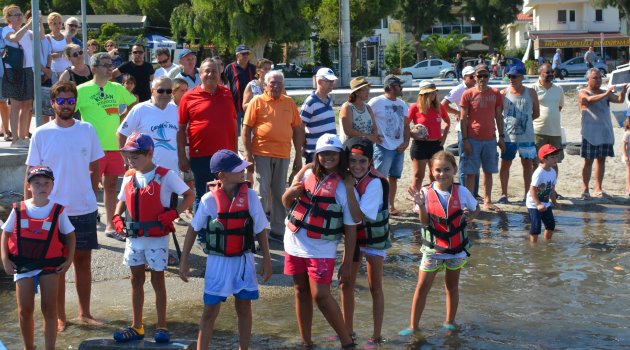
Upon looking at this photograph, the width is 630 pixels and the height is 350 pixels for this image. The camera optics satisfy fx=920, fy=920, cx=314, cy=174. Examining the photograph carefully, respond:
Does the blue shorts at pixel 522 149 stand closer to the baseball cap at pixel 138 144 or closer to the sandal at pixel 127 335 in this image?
the baseball cap at pixel 138 144

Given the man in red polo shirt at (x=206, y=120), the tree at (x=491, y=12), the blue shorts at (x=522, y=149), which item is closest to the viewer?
the man in red polo shirt at (x=206, y=120)

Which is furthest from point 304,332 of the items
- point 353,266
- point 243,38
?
point 243,38

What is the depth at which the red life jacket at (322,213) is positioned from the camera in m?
6.23

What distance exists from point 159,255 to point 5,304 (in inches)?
80.2

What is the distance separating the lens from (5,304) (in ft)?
25.7

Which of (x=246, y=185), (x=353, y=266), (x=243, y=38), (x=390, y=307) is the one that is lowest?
(x=390, y=307)

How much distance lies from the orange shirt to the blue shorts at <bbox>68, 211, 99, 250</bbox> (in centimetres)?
272

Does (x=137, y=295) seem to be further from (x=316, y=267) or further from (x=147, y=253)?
(x=316, y=267)

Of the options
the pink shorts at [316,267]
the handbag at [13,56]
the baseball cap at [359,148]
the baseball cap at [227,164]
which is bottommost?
the pink shorts at [316,267]

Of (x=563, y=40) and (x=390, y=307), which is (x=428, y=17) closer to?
(x=563, y=40)

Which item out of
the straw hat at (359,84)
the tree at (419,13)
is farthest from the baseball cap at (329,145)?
the tree at (419,13)

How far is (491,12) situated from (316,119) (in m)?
70.3

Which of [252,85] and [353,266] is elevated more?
[252,85]

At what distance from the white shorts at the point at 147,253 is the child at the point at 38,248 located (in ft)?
1.61
